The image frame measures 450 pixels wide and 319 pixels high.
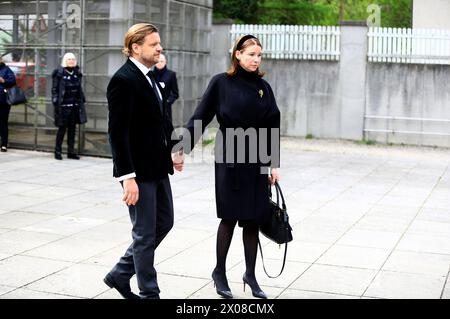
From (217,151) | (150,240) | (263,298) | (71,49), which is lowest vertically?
(263,298)

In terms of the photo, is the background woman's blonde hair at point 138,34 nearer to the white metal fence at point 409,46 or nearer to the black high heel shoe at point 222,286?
the black high heel shoe at point 222,286

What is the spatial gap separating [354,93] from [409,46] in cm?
150

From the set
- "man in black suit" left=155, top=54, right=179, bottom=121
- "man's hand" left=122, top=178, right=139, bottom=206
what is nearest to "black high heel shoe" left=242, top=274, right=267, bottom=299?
"man's hand" left=122, top=178, right=139, bottom=206

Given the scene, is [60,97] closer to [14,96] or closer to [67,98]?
[67,98]

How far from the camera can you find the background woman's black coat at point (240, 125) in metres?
5.39

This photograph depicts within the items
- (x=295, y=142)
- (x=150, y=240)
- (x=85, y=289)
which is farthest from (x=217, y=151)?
(x=295, y=142)

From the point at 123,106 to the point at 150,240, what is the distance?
862mm

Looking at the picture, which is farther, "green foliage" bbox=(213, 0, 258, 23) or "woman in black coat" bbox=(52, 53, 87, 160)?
"green foliage" bbox=(213, 0, 258, 23)

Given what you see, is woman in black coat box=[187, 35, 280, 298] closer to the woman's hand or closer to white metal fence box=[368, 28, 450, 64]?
the woman's hand

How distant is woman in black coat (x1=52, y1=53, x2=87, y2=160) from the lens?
12.6 m

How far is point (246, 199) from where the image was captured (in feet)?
17.8

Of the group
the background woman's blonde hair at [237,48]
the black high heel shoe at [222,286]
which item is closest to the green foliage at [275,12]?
the background woman's blonde hair at [237,48]

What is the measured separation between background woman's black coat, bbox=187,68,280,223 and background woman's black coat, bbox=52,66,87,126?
7.60 metres

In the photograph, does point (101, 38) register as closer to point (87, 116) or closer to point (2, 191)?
point (87, 116)
